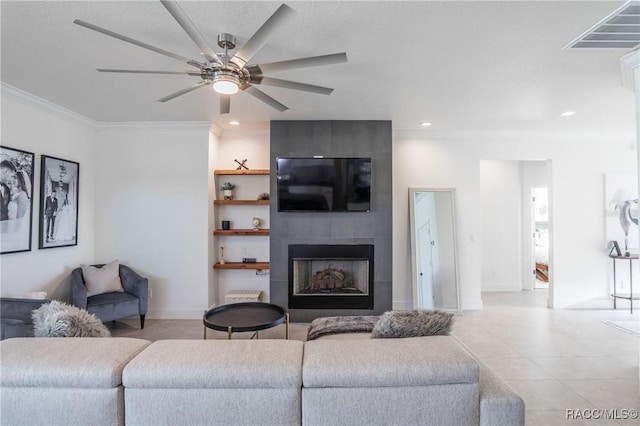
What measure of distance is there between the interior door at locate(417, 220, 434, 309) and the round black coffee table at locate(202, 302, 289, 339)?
232cm

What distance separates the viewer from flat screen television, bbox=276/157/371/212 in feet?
13.8

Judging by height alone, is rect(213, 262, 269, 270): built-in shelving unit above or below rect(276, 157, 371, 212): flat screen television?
below

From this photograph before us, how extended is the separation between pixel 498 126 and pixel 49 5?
4.76m

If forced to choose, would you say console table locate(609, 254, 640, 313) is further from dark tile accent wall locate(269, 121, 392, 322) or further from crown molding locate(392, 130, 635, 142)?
dark tile accent wall locate(269, 121, 392, 322)

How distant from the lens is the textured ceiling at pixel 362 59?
198 cm

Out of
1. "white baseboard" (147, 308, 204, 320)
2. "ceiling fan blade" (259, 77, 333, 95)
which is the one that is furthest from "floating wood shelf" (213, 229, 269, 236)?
"ceiling fan blade" (259, 77, 333, 95)

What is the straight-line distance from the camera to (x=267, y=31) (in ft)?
5.41

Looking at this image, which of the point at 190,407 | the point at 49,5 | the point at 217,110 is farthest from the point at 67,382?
the point at 217,110

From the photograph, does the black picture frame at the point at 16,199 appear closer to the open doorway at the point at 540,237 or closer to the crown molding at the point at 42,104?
the crown molding at the point at 42,104

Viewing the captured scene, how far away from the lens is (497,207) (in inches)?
236

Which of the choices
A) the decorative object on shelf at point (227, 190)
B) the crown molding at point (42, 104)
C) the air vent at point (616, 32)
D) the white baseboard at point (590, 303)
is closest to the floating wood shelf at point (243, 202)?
the decorative object on shelf at point (227, 190)

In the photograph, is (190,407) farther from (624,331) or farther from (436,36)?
(624,331)

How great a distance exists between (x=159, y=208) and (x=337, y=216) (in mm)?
2378

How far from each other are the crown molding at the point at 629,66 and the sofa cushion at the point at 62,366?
3.71 m
